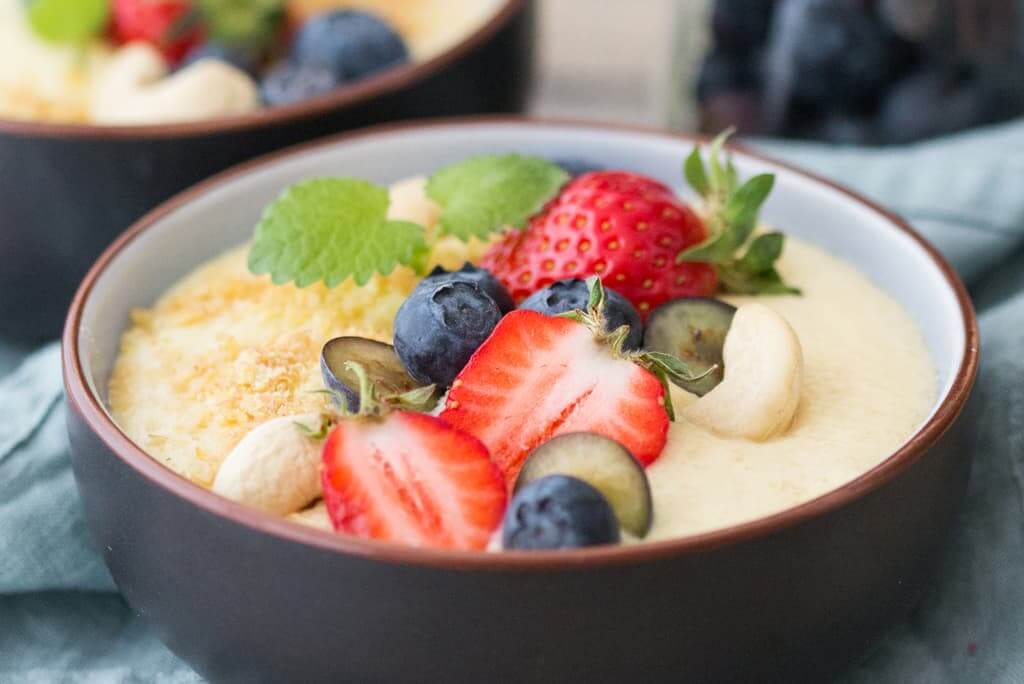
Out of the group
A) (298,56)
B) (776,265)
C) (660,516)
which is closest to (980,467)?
(776,265)

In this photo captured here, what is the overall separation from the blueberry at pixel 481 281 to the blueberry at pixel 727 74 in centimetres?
104

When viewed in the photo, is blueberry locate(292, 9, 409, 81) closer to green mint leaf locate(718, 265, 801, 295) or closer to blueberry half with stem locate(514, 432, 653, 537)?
green mint leaf locate(718, 265, 801, 295)

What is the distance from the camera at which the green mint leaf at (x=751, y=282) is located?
1.35 meters

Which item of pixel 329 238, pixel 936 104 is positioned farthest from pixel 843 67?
pixel 329 238

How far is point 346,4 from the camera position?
2045mm

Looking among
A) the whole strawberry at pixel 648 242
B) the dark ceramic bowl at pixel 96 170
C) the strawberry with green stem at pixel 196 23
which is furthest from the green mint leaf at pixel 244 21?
the whole strawberry at pixel 648 242

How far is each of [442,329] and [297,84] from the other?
79cm

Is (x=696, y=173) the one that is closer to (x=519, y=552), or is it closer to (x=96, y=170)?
(x=519, y=552)

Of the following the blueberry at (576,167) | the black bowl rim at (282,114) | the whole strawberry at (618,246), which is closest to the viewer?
the whole strawberry at (618,246)

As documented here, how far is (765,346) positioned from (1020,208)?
70cm

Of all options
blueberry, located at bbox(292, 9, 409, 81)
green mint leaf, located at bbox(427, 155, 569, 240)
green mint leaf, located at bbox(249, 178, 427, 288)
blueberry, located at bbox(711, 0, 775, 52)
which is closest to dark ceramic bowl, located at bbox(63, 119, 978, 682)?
green mint leaf, located at bbox(249, 178, 427, 288)

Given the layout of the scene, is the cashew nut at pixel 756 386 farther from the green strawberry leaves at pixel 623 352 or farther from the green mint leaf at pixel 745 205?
the green mint leaf at pixel 745 205

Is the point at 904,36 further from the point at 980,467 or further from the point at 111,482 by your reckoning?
the point at 111,482

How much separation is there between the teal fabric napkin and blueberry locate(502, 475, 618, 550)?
1.19ft
